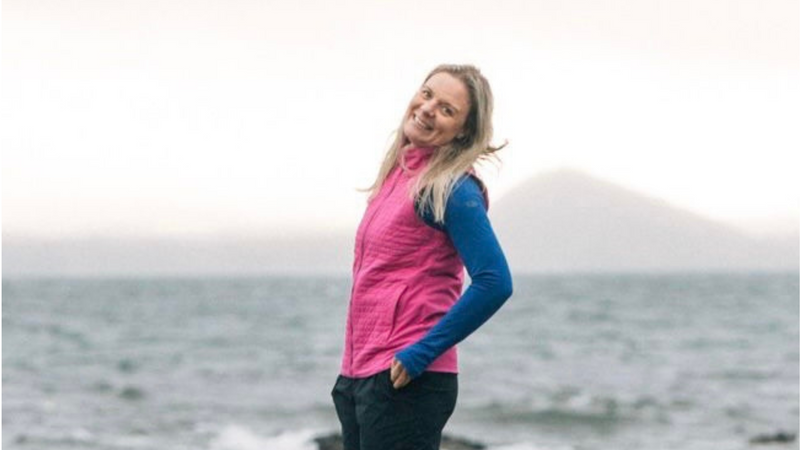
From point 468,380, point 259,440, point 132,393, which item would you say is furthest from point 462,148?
point 468,380

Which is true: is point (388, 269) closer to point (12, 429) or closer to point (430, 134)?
point (430, 134)

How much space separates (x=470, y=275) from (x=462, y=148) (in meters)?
0.35

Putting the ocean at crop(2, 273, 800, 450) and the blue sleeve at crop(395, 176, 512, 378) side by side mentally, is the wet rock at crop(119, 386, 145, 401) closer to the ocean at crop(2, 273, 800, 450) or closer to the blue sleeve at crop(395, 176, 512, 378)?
the ocean at crop(2, 273, 800, 450)

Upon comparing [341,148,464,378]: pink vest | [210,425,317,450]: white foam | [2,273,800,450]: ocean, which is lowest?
[2,273,800,450]: ocean

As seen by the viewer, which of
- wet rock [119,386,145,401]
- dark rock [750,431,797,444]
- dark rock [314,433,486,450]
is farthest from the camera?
wet rock [119,386,145,401]

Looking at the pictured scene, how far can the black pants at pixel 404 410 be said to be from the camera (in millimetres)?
3352

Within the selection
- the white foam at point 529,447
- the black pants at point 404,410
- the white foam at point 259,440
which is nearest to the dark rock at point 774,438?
the white foam at point 529,447

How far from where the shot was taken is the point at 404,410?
11.0 feet

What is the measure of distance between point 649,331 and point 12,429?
86.2 feet

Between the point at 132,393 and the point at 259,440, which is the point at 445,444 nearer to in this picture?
the point at 259,440

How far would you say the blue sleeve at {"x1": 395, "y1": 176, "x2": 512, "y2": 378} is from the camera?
326 cm

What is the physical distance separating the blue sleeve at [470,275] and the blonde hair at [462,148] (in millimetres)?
35

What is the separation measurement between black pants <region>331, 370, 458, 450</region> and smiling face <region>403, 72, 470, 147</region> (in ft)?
1.93

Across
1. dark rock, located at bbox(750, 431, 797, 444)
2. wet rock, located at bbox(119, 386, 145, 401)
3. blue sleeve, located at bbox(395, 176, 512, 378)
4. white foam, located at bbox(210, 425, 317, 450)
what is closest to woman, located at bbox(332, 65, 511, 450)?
blue sleeve, located at bbox(395, 176, 512, 378)
